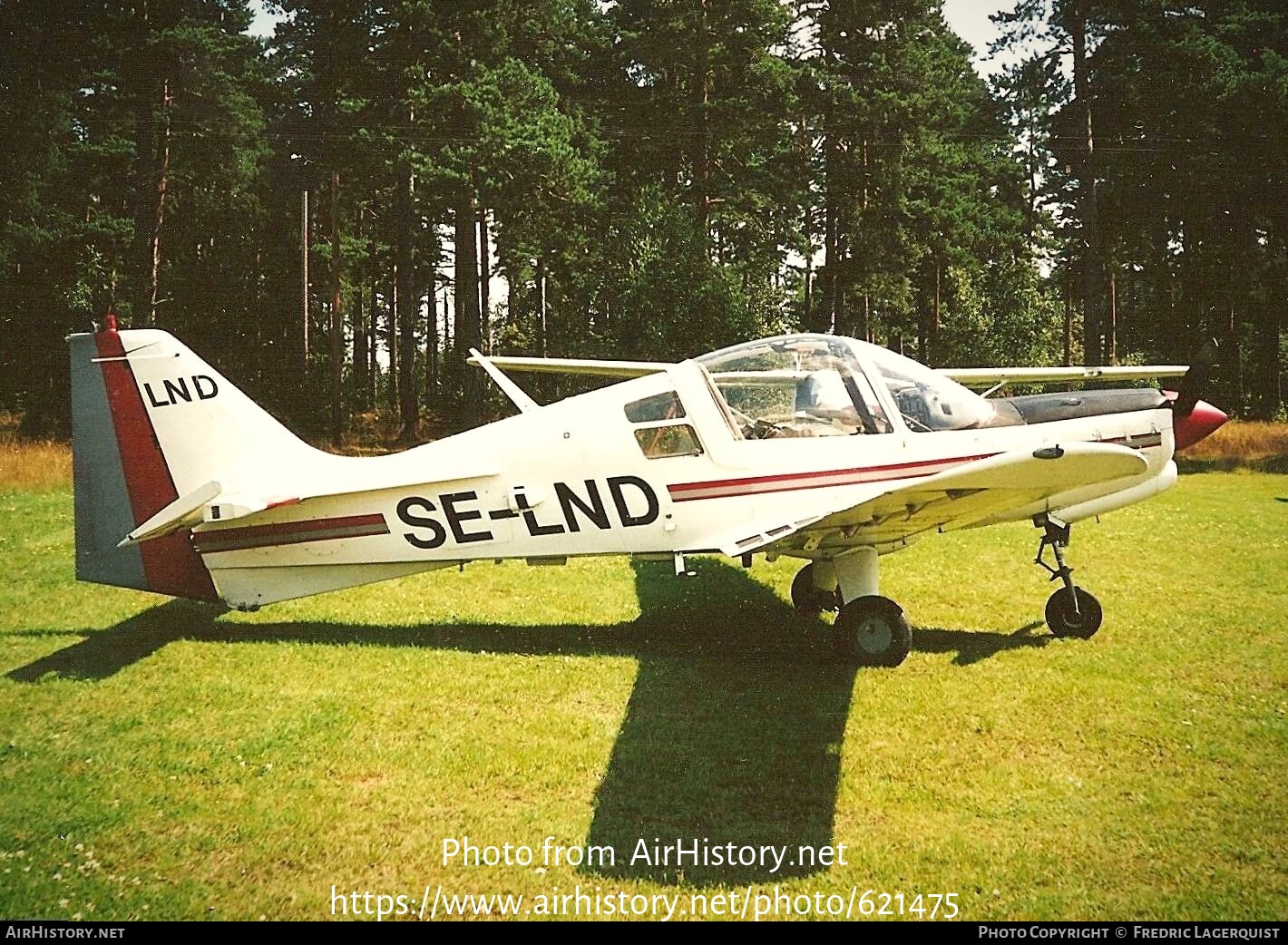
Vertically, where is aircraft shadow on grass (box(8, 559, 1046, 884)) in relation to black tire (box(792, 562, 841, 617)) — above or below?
below

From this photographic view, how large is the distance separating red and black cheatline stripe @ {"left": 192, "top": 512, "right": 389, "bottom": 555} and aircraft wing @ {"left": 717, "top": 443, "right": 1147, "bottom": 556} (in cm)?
270

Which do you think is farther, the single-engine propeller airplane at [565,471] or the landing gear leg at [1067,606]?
the landing gear leg at [1067,606]

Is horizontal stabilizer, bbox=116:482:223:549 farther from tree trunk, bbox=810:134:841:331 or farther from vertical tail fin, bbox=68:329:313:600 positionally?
tree trunk, bbox=810:134:841:331

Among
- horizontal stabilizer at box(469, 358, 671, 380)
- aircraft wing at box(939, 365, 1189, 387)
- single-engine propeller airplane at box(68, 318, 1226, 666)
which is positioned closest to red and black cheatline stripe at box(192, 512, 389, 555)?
single-engine propeller airplane at box(68, 318, 1226, 666)

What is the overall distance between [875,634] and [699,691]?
144 cm

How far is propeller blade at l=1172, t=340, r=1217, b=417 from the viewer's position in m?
6.88

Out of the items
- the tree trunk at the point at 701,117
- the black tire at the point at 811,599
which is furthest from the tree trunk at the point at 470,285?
the black tire at the point at 811,599

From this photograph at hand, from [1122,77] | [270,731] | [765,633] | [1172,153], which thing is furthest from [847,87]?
[270,731]

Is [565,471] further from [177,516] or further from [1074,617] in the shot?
[1074,617]

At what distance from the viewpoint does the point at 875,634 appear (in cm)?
655

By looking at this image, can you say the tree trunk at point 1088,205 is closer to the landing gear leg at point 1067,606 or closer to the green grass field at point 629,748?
the green grass field at point 629,748

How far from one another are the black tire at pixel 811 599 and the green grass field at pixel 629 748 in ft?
1.27

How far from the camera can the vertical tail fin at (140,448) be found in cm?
656

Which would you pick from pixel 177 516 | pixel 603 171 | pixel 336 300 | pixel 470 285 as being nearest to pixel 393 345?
pixel 336 300
